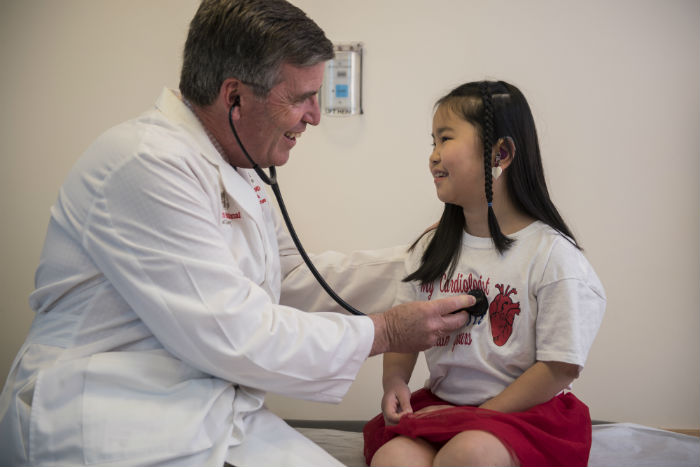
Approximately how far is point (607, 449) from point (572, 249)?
58cm

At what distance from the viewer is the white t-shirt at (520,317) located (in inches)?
49.3

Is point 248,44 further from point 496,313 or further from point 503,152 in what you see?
point 496,313

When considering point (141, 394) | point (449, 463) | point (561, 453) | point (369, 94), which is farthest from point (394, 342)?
point (369, 94)

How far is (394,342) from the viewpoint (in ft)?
4.11

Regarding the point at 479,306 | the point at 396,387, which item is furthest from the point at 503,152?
the point at 396,387

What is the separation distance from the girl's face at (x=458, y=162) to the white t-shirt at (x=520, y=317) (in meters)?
0.12

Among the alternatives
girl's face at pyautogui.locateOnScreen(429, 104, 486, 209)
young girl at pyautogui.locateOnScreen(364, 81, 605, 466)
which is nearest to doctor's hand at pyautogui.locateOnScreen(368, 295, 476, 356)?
young girl at pyautogui.locateOnScreen(364, 81, 605, 466)

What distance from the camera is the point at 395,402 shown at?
137 cm

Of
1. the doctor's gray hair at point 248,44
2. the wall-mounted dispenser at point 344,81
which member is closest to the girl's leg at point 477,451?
the doctor's gray hair at point 248,44

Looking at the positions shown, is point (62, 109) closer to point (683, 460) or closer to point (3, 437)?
point (3, 437)

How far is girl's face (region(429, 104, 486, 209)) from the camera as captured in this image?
1381mm

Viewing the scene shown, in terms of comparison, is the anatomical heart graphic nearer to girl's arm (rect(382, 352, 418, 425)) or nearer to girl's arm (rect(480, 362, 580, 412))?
girl's arm (rect(480, 362, 580, 412))

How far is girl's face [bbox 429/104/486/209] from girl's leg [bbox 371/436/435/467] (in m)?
0.53

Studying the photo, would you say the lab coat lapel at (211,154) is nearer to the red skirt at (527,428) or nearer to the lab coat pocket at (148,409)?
the lab coat pocket at (148,409)
